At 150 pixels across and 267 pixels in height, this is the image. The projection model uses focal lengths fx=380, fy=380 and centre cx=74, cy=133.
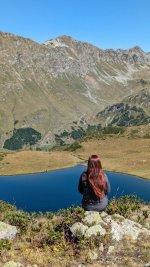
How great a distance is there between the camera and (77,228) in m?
21.3

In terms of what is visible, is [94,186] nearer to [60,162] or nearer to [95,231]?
[95,231]

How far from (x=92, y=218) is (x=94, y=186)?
1.91 meters

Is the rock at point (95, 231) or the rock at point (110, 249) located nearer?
the rock at point (110, 249)

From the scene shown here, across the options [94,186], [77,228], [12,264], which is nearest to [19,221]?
[77,228]

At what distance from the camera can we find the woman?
72.7 ft

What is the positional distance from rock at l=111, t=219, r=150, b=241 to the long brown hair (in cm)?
200

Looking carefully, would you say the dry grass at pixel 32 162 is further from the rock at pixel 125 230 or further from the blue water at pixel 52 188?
the rock at pixel 125 230

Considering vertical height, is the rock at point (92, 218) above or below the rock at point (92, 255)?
above

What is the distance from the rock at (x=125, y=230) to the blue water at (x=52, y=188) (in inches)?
3174

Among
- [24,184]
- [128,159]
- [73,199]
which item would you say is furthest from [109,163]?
[73,199]

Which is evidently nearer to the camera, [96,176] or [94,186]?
[96,176]

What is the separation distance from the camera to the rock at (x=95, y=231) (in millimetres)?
20995

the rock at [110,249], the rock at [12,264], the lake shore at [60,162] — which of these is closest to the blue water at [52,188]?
the lake shore at [60,162]

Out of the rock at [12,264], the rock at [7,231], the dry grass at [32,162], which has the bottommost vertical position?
the dry grass at [32,162]
